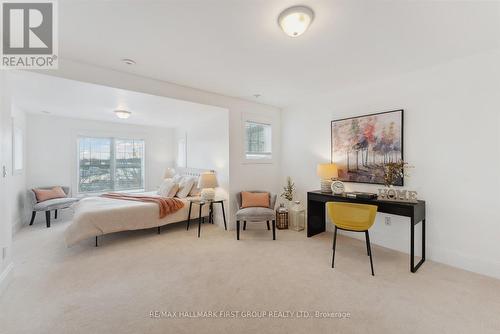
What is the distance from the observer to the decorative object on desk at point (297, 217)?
3.90 metres

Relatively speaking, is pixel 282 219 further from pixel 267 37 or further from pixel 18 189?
pixel 18 189

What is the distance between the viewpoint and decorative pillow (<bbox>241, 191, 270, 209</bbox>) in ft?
12.3

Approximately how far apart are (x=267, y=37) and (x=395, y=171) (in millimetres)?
2390

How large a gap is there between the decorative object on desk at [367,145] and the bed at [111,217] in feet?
9.76

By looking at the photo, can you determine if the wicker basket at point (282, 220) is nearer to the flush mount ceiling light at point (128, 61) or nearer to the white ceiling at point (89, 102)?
the white ceiling at point (89, 102)

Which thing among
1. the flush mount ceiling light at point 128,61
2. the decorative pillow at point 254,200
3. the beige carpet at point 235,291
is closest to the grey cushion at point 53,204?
the beige carpet at point 235,291

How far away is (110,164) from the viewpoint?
18.5 ft

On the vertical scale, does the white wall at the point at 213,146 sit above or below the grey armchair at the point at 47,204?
above

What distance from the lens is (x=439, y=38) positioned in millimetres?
2043

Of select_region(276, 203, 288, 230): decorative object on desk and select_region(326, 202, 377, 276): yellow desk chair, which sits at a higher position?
select_region(326, 202, 377, 276): yellow desk chair

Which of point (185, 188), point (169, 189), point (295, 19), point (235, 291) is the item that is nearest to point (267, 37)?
point (295, 19)

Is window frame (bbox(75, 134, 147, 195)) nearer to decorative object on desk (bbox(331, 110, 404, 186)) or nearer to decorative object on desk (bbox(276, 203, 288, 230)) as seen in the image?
decorative object on desk (bbox(276, 203, 288, 230))

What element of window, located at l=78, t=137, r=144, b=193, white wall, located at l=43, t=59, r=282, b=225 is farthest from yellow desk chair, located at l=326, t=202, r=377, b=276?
window, located at l=78, t=137, r=144, b=193

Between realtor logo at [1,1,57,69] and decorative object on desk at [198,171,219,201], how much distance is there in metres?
2.40
